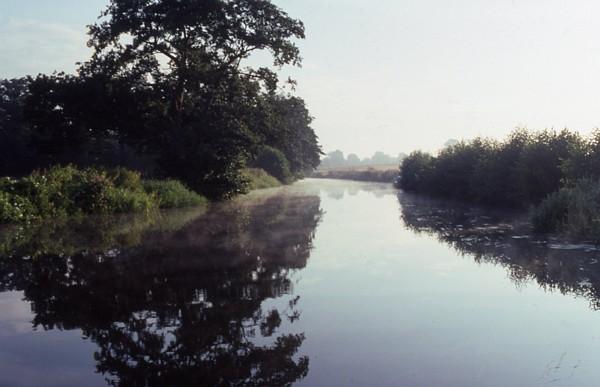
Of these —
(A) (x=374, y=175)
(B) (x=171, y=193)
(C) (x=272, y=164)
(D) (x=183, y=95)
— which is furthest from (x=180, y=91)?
(A) (x=374, y=175)

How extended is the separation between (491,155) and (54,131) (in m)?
27.6

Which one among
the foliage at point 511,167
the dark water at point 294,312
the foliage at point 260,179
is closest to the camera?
the dark water at point 294,312

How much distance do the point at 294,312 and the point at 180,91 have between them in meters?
29.7

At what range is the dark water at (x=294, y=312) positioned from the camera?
5418 mm

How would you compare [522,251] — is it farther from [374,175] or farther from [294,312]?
[374,175]

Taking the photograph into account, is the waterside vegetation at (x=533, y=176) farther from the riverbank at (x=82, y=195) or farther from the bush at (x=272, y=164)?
the bush at (x=272, y=164)

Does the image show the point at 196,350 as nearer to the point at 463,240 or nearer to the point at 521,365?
the point at 521,365

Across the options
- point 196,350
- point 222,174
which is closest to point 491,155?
point 222,174

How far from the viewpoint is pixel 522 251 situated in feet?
45.2

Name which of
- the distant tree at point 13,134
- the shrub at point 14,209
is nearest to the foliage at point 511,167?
the shrub at point 14,209

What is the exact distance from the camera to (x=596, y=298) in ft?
28.5

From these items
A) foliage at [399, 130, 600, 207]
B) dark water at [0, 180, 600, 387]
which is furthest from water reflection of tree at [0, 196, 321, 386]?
foliage at [399, 130, 600, 207]

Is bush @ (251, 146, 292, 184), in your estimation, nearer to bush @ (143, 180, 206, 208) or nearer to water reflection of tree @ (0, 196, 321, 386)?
bush @ (143, 180, 206, 208)

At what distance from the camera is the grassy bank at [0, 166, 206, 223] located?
19344 mm
